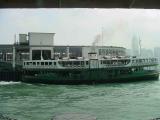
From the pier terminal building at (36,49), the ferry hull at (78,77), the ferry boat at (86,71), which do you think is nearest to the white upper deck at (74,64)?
the ferry boat at (86,71)

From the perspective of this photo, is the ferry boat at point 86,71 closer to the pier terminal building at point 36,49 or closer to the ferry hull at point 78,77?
the ferry hull at point 78,77

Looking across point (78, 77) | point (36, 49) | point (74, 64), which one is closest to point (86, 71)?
point (78, 77)

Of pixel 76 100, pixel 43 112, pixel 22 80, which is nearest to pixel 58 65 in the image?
pixel 22 80

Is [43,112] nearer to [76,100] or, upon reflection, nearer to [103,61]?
[76,100]

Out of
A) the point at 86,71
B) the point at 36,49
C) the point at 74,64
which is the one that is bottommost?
the point at 86,71

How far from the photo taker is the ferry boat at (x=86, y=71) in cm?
3772

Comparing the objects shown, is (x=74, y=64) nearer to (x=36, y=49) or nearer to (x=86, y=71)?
(x=86, y=71)

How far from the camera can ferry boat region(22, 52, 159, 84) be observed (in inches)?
1485

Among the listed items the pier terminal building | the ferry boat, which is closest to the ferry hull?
the ferry boat

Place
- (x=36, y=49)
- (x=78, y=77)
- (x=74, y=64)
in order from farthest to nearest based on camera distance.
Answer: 1. (x=36, y=49)
2. (x=74, y=64)
3. (x=78, y=77)

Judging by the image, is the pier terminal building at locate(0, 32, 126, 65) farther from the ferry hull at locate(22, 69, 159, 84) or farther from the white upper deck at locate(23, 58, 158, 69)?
the ferry hull at locate(22, 69, 159, 84)

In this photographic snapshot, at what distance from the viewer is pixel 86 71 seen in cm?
3831

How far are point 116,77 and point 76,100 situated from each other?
16880 mm

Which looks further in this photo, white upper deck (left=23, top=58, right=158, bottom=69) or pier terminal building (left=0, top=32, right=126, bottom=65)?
pier terminal building (left=0, top=32, right=126, bottom=65)
